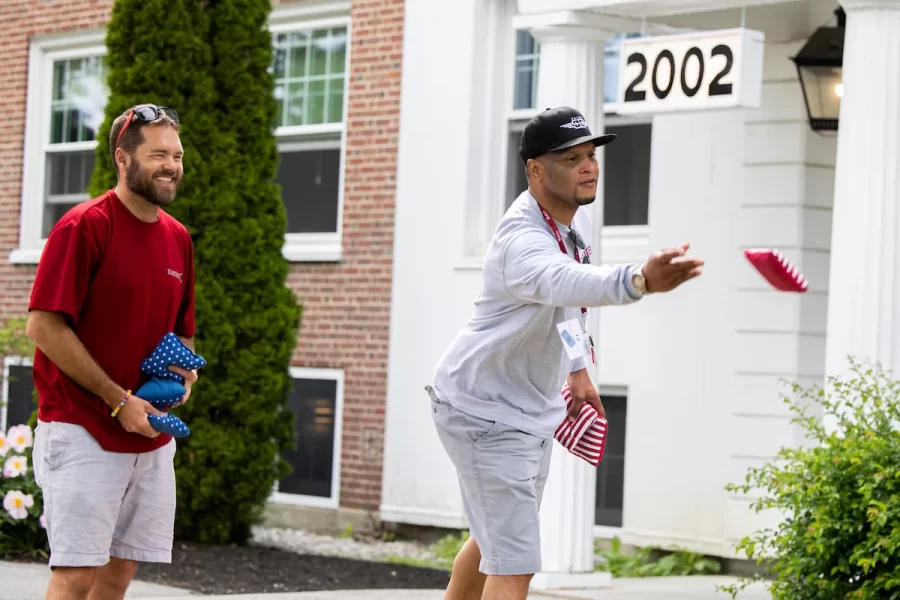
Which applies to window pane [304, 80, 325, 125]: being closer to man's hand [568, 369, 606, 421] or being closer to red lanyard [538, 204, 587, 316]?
man's hand [568, 369, 606, 421]

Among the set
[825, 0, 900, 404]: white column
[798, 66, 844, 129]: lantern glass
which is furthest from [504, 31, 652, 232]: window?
[825, 0, 900, 404]: white column

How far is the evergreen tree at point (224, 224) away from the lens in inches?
376

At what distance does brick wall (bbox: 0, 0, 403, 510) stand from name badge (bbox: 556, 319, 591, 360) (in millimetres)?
6960

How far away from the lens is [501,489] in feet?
15.2

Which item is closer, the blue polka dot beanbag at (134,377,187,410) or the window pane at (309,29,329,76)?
the blue polka dot beanbag at (134,377,187,410)

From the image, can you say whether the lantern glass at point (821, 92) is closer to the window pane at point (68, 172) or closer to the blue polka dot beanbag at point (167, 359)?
the blue polka dot beanbag at point (167, 359)

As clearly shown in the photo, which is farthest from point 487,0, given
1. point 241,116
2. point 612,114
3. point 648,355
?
point 648,355

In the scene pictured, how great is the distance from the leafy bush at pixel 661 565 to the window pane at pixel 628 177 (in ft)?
7.48

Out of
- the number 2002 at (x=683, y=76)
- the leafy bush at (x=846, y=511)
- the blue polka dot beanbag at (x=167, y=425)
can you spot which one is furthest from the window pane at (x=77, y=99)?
the blue polka dot beanbag at (x=167, y=425)

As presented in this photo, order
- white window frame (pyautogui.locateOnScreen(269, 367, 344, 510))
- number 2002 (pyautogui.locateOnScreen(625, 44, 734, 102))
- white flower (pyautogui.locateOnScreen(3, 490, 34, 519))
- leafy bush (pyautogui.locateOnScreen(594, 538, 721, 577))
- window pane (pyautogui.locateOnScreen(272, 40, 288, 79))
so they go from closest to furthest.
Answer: number 2002 (pyautogui.locateOnScreen(625, 44, 734, 102)) < white flower (pyautogui.locateOnScreen(3, 490, 34, 519)) < leafy bush (pyautogui.locateOnScreen(594, 538, 721, 577)) < white window frame (pyautogui.locateOnScreen(269, 367, 344, 510)) < window pane (pyautogui.locateOnScreen(272, 40, 288, 79))

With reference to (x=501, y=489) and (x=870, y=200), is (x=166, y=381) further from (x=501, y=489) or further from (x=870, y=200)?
(x=870, y=200)

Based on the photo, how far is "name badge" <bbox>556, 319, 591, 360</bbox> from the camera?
434 centimetres

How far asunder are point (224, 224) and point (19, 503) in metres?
2.32

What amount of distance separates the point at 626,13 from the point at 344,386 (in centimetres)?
441
